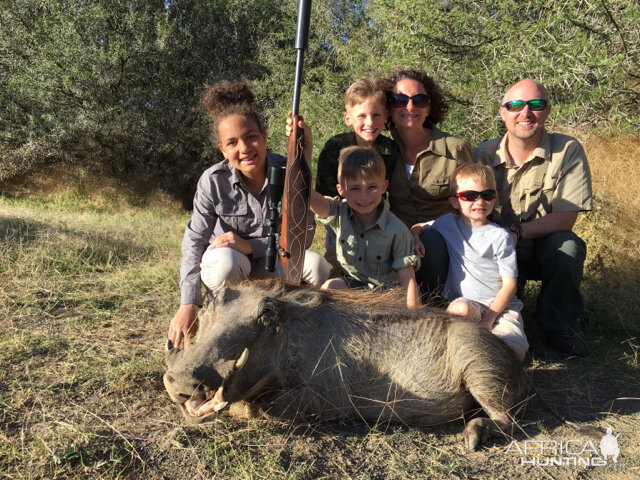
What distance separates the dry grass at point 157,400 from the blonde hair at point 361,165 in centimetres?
162

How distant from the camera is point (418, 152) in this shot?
438cm

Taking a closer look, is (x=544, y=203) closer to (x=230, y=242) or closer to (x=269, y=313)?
(x=230, y=242)

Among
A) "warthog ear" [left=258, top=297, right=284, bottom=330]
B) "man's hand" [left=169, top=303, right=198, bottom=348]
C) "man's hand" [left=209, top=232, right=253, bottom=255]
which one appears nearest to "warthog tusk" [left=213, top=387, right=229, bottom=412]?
"warthog ear" [left=258, top=297, right=284, bottom=330]

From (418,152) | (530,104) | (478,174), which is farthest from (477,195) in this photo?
(530,104)

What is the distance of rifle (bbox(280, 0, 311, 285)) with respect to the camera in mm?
3316

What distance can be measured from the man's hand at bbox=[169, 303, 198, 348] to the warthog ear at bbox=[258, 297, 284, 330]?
0.63 metres

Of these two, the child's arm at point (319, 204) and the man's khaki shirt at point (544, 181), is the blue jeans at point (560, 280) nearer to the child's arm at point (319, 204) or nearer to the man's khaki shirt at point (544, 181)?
the man's khaki shirt at point (544, 181)

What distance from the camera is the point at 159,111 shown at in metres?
13.9

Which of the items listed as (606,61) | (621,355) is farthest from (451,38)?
(621,355)

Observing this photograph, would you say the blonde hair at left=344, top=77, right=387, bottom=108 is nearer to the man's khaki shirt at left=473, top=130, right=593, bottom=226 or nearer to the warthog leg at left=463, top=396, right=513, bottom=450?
the man's khaki shirt at left=473, top=130, right=593, bottom=226

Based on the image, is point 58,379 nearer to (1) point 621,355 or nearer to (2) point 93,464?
(2) point 93,464

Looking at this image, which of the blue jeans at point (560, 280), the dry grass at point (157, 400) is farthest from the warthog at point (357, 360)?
the blue jeans at point (560, 280)

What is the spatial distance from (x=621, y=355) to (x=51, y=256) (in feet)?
19.0

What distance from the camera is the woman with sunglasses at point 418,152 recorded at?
4.25m
